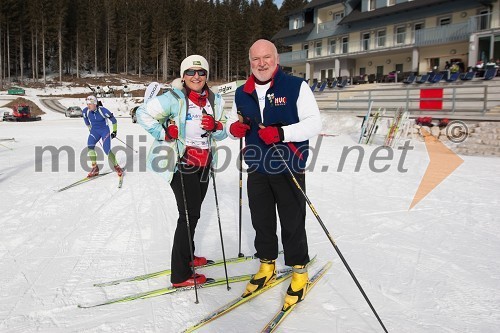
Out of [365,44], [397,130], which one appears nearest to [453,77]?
[397,130]

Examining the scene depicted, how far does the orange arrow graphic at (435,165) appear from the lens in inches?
273

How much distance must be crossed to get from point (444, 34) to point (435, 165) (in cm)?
2016

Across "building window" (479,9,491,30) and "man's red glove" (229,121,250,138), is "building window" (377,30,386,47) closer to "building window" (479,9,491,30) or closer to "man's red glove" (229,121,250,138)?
"building window" (479,9,491,30)

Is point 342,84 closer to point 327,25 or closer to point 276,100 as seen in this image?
point 327,25

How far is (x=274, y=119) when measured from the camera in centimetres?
282

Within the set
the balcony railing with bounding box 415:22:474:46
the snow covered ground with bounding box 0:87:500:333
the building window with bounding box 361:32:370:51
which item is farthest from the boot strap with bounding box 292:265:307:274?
the building window with bounding box 361:32:370:51

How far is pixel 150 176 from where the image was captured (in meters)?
8.34

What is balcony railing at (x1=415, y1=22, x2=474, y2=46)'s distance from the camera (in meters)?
24.0

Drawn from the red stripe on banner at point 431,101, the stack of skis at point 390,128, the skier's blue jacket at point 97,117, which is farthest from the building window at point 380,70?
the skier's blue jacket at point 97,117

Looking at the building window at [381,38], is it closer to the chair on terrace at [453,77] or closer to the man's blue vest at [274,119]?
the chair on terrace at [453,77]

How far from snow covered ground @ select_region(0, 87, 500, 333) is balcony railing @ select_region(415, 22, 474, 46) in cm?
2035

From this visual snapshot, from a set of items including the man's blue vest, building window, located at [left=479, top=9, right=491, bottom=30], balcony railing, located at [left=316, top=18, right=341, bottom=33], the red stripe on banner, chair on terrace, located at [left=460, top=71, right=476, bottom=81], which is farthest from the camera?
balcony railing, located at [left=316, top=18, right=341, bottom=33]

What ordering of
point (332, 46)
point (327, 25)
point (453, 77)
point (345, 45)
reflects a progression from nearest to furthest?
point (453, 77) < point (345, 45) < point (332, 46) < point (327, 25)

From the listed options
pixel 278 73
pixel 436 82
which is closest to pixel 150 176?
pixel 278 73
